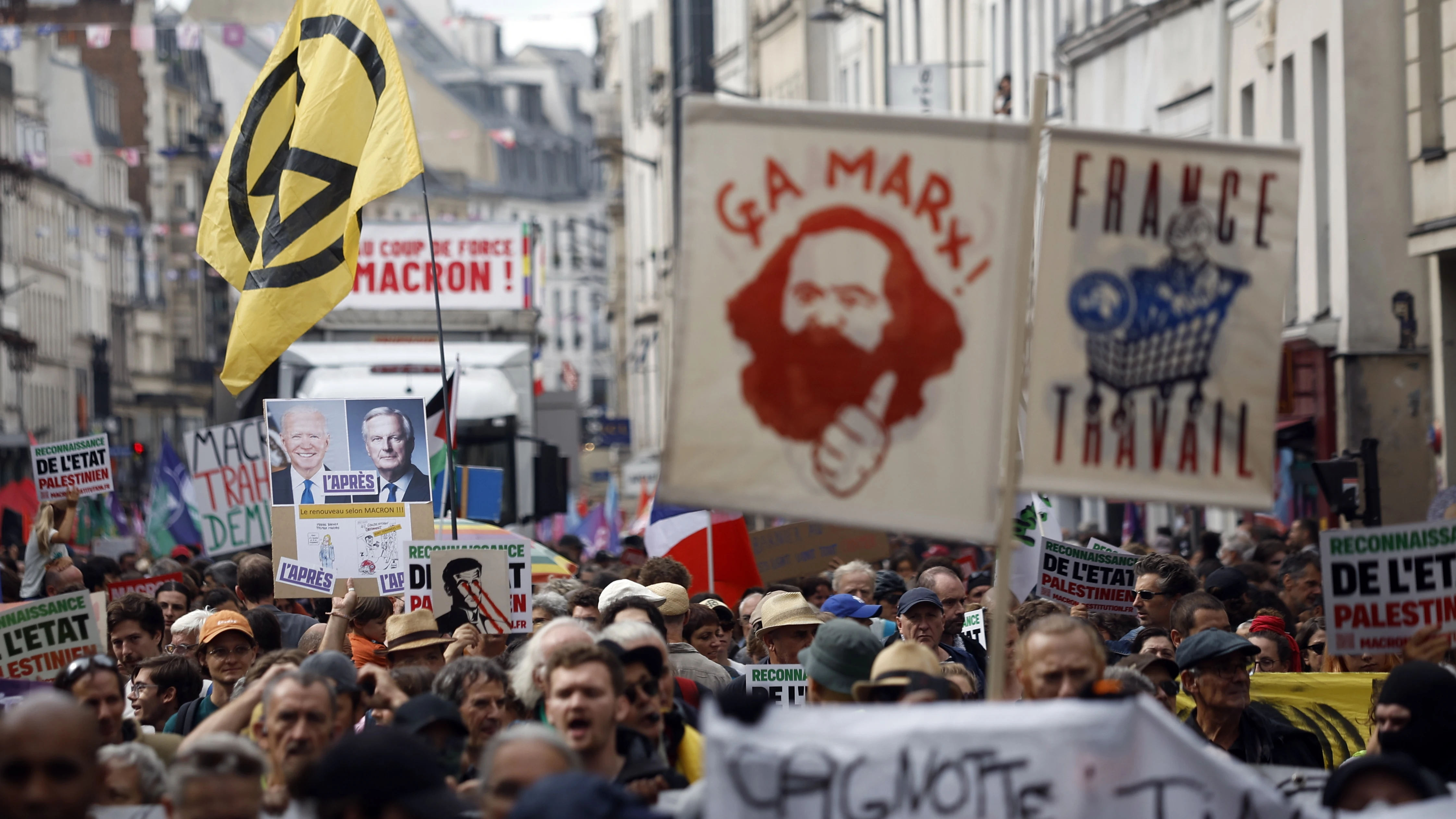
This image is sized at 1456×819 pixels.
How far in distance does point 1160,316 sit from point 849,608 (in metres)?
4.71

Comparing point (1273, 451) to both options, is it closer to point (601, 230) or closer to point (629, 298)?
point (629, 298)

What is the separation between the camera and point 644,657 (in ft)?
23.3

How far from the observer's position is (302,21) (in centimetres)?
1164

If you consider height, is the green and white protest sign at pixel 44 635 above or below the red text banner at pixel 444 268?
below

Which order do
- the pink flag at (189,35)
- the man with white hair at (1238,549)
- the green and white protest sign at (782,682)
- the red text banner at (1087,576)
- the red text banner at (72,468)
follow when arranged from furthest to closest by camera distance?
the pink flag at (189,35), the man with white hair at (1238,549), the red text banner at (72,468), the red text banner at (1087,576), the green and white protest sign at (782,682)

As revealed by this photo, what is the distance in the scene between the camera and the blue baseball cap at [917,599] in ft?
32.9

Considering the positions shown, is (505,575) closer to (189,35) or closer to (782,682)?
(782,682)

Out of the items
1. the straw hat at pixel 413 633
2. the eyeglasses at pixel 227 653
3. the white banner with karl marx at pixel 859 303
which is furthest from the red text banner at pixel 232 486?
the white banner with karl marx at pixel 859 303

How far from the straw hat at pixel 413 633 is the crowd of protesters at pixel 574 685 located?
13 mm

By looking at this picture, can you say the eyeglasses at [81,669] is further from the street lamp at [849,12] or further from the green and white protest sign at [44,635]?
the street lamp at [849,12]

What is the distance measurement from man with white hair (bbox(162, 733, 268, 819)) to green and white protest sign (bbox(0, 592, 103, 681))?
292 centimetres

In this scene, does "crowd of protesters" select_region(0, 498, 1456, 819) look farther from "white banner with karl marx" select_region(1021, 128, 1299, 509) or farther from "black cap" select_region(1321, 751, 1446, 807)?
"white banner with karl marx" select_region(1021, 128, 1299, 509)

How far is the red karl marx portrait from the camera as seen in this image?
5969 millimetres

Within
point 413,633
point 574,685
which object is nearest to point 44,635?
point 413,633
